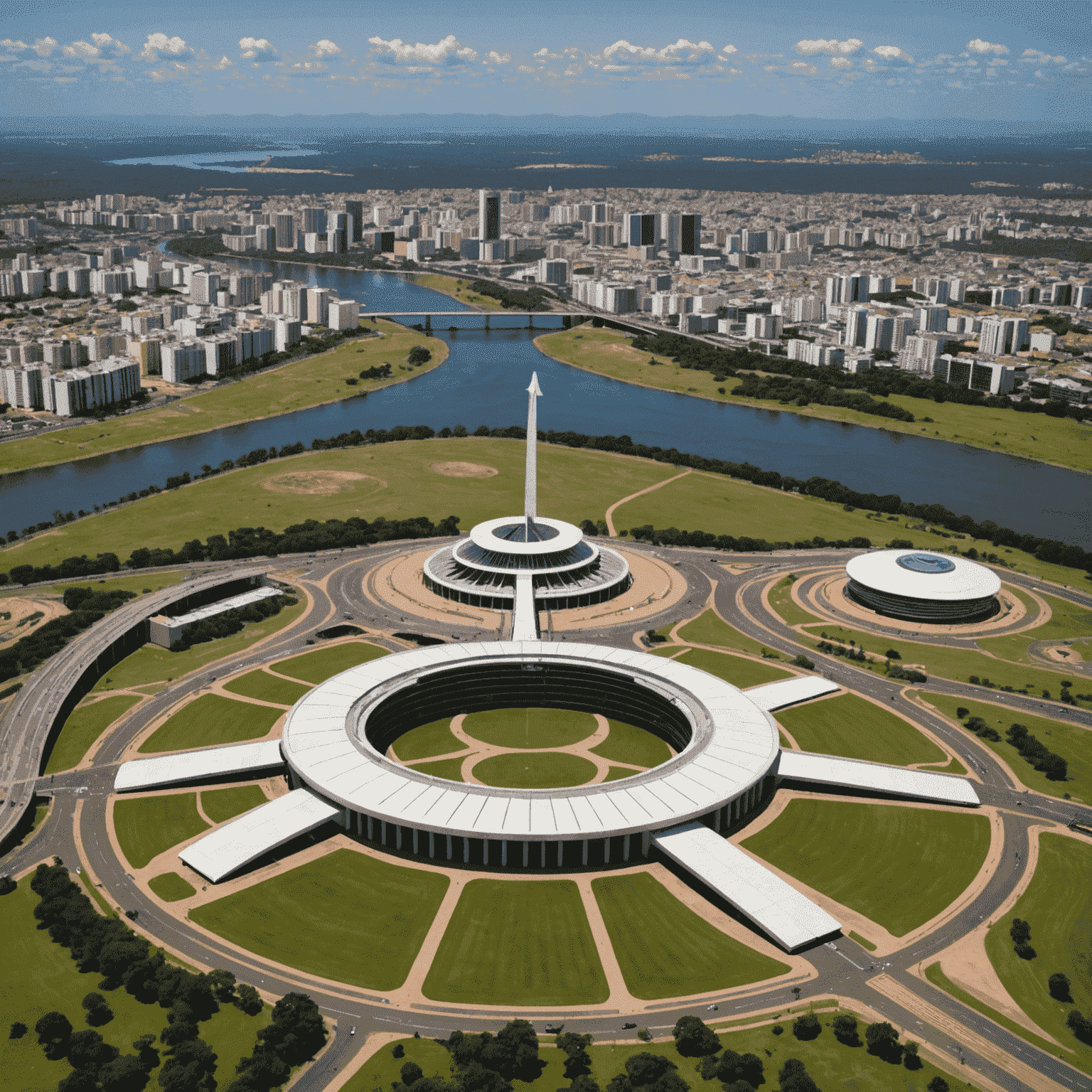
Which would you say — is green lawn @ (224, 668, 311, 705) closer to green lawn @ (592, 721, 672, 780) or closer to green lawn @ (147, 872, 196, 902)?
green lawn @ (147, 872, 196, 902)

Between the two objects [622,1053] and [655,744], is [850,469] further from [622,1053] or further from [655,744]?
[622,1053]

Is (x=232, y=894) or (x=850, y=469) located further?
(x=850, y=469)

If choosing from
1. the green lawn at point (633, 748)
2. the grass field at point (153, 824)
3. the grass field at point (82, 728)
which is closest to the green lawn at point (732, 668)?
the green lawn at point (633, 748)

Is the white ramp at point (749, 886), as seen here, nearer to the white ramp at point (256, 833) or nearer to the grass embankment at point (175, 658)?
the white ramp at point (256, 833)

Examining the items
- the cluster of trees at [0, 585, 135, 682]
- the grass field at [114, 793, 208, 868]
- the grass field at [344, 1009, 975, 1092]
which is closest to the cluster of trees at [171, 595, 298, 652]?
the cluster of trees at [0, 585, 135, 682]

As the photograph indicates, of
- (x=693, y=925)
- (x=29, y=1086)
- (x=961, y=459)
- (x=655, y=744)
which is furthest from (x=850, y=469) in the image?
(x=29, y=1086)

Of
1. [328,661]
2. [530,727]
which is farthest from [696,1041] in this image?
[328,661]
